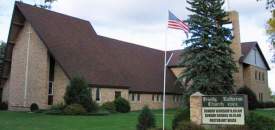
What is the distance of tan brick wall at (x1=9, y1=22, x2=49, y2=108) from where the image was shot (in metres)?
28.6

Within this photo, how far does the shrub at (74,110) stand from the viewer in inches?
923

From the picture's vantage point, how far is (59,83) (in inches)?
1104

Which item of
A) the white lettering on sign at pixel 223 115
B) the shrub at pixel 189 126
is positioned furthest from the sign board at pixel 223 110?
the shrub at pixel 189 126

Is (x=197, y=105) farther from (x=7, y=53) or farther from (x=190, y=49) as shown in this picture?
(x=7, y=53)

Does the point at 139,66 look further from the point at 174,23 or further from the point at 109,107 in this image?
the point at 174,23

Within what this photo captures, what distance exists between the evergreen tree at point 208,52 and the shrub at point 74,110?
10198 millimetres

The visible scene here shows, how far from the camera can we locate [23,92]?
3042 centimetres

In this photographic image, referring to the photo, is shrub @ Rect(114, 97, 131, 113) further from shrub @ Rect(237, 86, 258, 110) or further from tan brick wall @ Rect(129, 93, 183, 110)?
shrub @ Rect(237, 86, 258, 110)

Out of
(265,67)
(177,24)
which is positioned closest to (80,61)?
(177,24)

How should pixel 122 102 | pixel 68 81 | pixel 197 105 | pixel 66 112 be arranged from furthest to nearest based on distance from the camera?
pixel 122 102
pixel 68 81
pixel 66 112
pixel 197 105

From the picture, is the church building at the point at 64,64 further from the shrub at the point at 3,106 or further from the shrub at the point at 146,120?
the shrub at the point at 146,120

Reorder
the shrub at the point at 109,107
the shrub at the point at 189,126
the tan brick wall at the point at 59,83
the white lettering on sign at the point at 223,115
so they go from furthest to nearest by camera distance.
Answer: the tan brick wall at the point at 59,83 < the shrub at the point at 109,107 < the white lettering on sign at the point at 223,115 < the shrub at the point at 189,126

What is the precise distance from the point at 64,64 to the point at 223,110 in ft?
53.6

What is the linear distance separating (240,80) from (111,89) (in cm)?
1778
